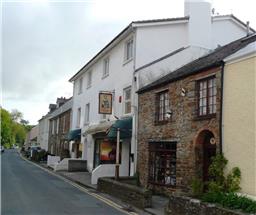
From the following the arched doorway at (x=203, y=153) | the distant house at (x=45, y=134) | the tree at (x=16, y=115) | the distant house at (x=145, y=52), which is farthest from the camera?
the tree at (x=16, y=115)

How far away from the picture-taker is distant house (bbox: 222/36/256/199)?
11.4m

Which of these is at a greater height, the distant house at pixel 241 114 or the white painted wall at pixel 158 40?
the white painted wall at pixel 158 40

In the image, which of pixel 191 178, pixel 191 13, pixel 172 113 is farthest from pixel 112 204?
pixel 191 13

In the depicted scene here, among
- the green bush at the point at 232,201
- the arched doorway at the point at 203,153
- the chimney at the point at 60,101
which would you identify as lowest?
the green bush at the point at 232,201

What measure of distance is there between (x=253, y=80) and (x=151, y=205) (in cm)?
534

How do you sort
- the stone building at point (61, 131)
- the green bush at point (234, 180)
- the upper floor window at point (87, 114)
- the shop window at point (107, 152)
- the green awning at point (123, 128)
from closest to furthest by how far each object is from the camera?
the green bush at point (234, 180), the green awning at point (123, 128), the shop window at point (107, 152), the upper floor window at point (87, 114), the stone building at point (61, 131)

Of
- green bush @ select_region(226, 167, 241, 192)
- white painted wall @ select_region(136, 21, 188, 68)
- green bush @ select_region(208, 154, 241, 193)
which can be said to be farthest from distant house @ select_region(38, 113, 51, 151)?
green bush @ select_region(226, 167, 241, 192)

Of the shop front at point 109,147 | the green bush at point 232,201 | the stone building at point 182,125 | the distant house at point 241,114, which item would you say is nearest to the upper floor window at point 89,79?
the shop front at point 109,147

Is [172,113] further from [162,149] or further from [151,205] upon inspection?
[151,205]

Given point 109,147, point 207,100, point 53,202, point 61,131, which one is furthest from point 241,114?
point 61,131

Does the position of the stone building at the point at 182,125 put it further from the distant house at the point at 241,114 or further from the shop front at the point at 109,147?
the shop front at the point at 109,147

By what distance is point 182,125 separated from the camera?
15.5m

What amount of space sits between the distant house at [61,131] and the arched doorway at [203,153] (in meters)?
23.0

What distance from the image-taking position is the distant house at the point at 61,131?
40.5m
